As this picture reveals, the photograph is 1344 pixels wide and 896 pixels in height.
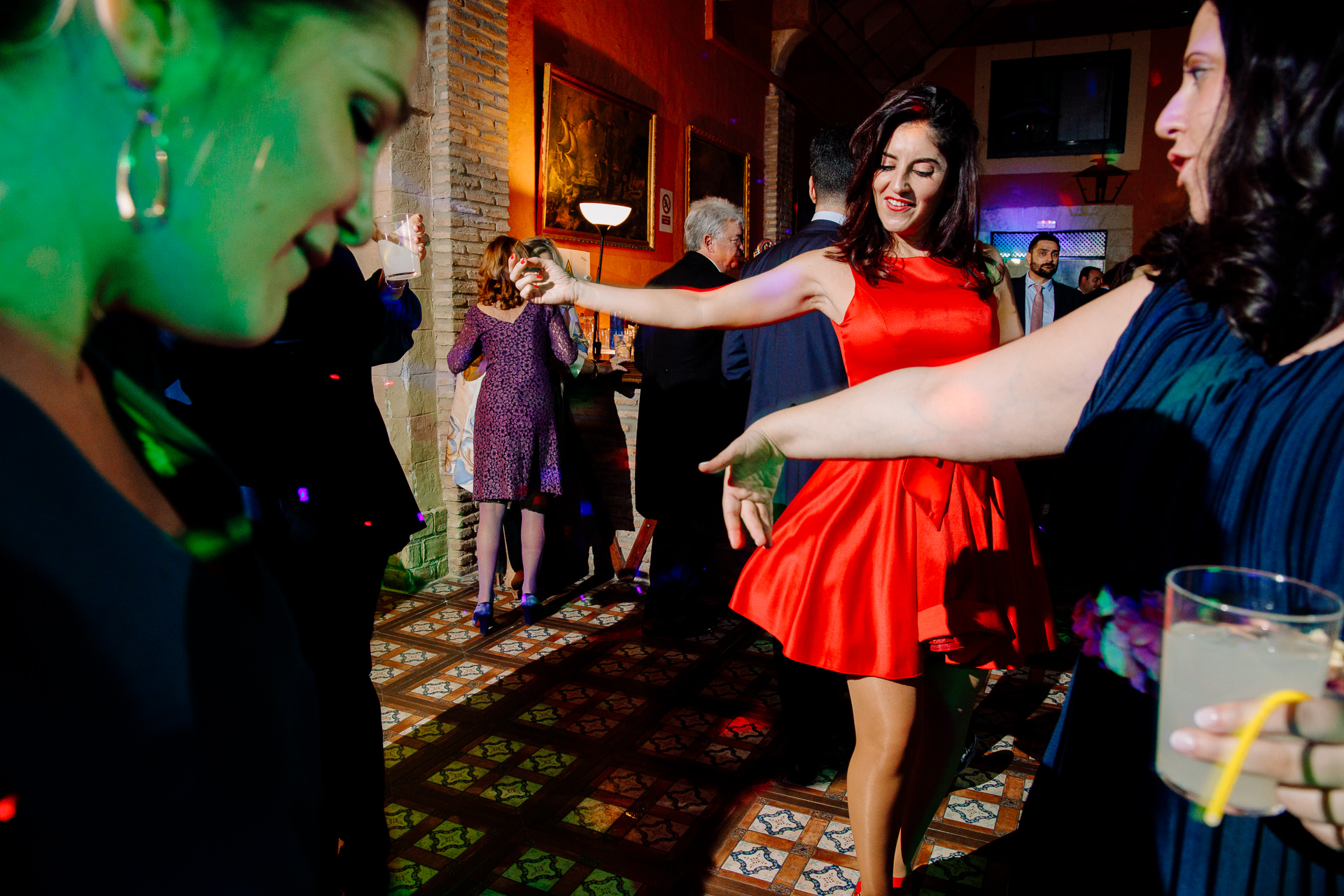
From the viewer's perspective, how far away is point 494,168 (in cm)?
465

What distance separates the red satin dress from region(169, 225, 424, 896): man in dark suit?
79 centimetres

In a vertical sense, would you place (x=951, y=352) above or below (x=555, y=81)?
below

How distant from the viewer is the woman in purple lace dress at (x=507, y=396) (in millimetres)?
3770

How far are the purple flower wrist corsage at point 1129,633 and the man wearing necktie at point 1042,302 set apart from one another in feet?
14.4

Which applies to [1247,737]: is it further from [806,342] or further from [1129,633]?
[806,342]

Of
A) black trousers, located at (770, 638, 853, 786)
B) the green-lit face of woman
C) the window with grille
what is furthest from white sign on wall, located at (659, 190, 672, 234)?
the window with grille

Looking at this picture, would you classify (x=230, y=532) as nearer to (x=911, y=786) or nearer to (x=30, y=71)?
(x=30, y=71)

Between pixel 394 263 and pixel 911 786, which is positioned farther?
pixel 911 786

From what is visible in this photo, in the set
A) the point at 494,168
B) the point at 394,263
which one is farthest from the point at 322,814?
the point at 494,168

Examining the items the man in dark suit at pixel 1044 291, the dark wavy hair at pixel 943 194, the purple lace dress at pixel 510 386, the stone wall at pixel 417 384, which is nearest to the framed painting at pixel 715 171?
the man in dark suit at pixel 1044 291

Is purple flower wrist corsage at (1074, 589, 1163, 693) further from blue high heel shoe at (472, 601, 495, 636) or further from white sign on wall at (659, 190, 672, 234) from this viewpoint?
white sign on wall at (659, 190, 672, 234)

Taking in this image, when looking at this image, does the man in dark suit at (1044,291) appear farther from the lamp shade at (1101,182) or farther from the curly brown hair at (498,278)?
the lamp shade at (1101,182)

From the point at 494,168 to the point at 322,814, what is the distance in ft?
14.5

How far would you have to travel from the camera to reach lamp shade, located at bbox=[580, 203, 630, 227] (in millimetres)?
5004
